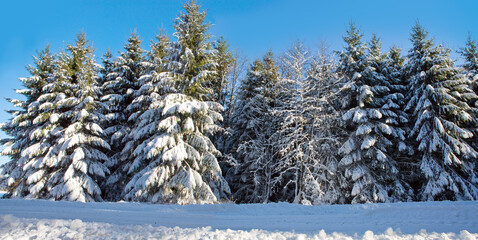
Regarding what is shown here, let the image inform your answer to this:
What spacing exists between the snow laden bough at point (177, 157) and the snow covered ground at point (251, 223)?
2.64 m

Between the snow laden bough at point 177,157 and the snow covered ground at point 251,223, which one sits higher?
the snow laden bough at point 177,157

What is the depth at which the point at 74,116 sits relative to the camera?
15570 mm

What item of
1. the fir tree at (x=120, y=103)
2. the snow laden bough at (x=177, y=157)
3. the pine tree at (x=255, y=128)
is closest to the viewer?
the snow laden bough at (x=177, y=157)

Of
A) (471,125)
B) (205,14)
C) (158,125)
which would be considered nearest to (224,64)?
(205,14)

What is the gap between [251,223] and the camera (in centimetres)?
634

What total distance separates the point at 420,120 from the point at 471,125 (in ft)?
10.9

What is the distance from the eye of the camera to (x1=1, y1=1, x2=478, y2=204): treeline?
43.5 ft

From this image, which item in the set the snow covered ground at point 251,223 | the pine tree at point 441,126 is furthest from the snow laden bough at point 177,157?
the pine tree at point 441,126

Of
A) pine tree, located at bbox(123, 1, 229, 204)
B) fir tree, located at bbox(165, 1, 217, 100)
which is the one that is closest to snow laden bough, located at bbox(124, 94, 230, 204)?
pine tree, located at bbox(123, 1, 229, 204)

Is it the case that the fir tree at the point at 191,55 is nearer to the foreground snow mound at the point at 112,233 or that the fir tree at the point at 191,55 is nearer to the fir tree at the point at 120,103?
the fir tree at the point at 120,103

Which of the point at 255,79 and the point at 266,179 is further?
the point at 255,79

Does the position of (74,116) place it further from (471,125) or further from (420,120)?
(471,125)

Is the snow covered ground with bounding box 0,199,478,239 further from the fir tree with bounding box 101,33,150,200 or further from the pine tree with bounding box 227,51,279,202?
the pine tree with bounding box 227,51,279,202

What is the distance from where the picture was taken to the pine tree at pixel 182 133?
12023 millimetres
